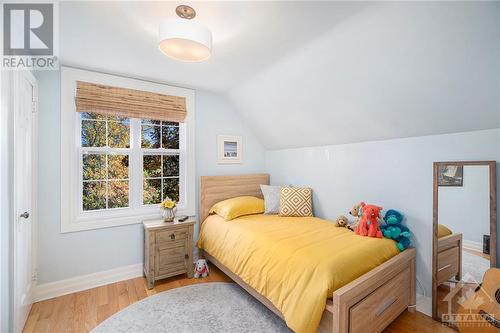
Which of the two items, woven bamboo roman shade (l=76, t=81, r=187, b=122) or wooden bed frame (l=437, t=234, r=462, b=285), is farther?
woven bamboo roman shade (l=76, t=81, r=187, b=122)

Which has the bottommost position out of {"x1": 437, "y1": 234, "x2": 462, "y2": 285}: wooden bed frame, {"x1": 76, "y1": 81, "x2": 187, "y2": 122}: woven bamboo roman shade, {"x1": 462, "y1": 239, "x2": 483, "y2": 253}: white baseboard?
{"x1": 437, "y1": 234, "x2": 462, "y2": 285}: wooden bed frame

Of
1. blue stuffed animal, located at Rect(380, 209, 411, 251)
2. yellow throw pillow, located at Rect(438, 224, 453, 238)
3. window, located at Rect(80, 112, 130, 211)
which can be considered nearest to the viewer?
yellow throw pillow, located at Rect(438, 224, 453, 238)

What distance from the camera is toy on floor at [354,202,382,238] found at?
2.24 m

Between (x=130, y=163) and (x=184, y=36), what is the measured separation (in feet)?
6.38

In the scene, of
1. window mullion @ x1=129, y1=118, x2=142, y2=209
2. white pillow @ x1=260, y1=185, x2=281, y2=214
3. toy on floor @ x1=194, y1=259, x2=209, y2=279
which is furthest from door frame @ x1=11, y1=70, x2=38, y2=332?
white pillow @ x1=260, y1=185, x2=281, y2=214

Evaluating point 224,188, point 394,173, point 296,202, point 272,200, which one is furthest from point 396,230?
point 224,188

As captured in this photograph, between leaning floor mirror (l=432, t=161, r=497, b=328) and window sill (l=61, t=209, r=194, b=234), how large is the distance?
302 cm

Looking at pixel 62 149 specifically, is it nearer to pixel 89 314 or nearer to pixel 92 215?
pixel 92 215

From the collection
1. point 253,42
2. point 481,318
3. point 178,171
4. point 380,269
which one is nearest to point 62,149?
point 178,171

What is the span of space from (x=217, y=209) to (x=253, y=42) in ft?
6.65

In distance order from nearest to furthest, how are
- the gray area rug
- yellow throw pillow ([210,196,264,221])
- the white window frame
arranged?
1. the gray area rug
2. the white window frame
3. yellow throw pillow ([210,196,264,221])

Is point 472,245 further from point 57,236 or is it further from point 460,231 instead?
point 57,236

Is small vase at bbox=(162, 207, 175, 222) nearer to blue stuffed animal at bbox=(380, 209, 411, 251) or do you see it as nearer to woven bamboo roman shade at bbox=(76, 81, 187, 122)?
woven bamboo roman shade at bbox=(76, 81, 187, 122)

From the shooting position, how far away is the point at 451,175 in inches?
80.2
